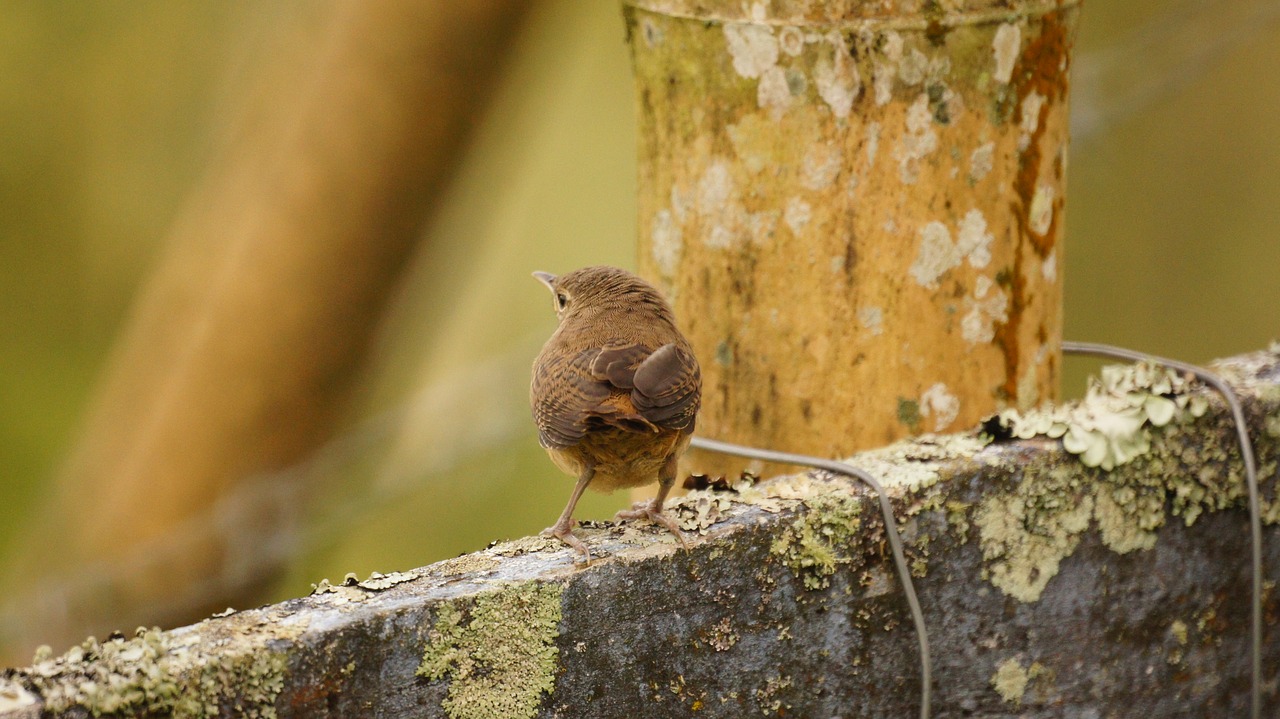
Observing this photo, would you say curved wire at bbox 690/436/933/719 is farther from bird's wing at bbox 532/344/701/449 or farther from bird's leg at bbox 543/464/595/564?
bird's leg at bbox 543/464/595/564

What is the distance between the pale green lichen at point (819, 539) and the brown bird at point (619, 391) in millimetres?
235

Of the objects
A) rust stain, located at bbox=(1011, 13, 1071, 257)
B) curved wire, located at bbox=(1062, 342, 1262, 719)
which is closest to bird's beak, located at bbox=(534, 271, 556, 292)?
rust stain, located at bbox=(1011, 13, 1071, 257)

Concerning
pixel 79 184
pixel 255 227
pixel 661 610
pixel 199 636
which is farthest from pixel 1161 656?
pixel 79 184

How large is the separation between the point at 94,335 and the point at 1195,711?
4.57 meters

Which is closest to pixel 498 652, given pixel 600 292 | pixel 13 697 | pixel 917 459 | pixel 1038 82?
pixel 13 697

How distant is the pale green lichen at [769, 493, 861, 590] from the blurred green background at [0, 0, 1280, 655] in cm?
214

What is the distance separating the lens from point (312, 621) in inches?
53.7

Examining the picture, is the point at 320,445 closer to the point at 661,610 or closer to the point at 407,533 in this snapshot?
the point at 661,610

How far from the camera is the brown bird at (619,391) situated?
1.87 metres

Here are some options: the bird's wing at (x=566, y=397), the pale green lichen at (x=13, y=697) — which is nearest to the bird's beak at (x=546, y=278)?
the bird's wing at (x=566, y=397)

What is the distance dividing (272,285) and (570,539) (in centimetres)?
159

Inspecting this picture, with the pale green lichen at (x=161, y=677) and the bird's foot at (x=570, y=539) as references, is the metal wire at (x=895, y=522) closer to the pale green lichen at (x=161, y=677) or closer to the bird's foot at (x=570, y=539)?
the bird's foot at (x=570, y=539)

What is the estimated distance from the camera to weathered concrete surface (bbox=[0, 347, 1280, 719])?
4.39ft

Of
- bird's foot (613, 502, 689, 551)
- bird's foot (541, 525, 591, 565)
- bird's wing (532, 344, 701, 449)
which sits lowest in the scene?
bird's foot (541, 525, 591, 565)
